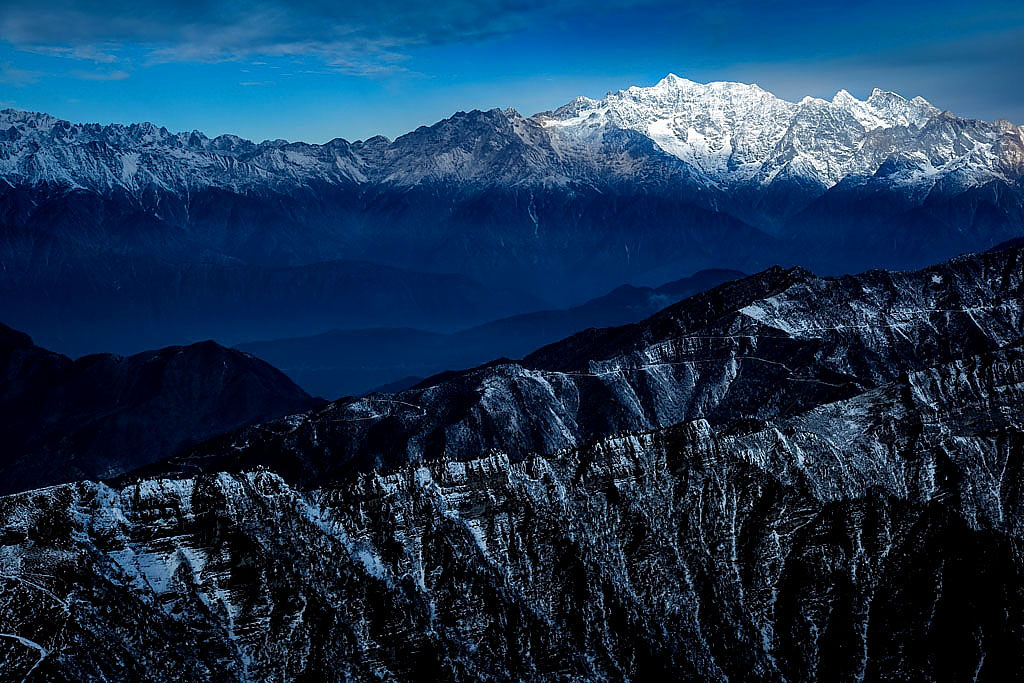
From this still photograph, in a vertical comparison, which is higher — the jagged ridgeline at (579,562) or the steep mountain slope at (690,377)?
the steep mountain slope at (690,377)

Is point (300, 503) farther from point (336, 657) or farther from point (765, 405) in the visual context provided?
point (765, 405)

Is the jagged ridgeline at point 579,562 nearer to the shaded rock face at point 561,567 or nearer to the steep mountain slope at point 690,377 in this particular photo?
the shaded rock face at point 561,567

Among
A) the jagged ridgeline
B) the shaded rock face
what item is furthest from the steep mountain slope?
the shaded rock face

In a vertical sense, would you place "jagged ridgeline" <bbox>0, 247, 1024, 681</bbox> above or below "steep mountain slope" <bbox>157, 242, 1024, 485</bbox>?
below

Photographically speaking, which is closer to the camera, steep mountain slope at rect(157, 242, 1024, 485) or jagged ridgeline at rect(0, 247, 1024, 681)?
jagged ridgeline at rect(0, 247, 1024, 681)

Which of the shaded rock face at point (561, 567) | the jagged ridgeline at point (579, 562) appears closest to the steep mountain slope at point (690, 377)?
the jagged ridgeline at point (579, 562)

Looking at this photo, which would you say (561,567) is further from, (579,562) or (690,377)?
(690,377)

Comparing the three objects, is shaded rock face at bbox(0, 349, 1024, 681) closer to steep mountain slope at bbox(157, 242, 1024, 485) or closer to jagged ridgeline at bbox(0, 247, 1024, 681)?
jagged ridgeline at bbox(0, 247, 1024, 681)
